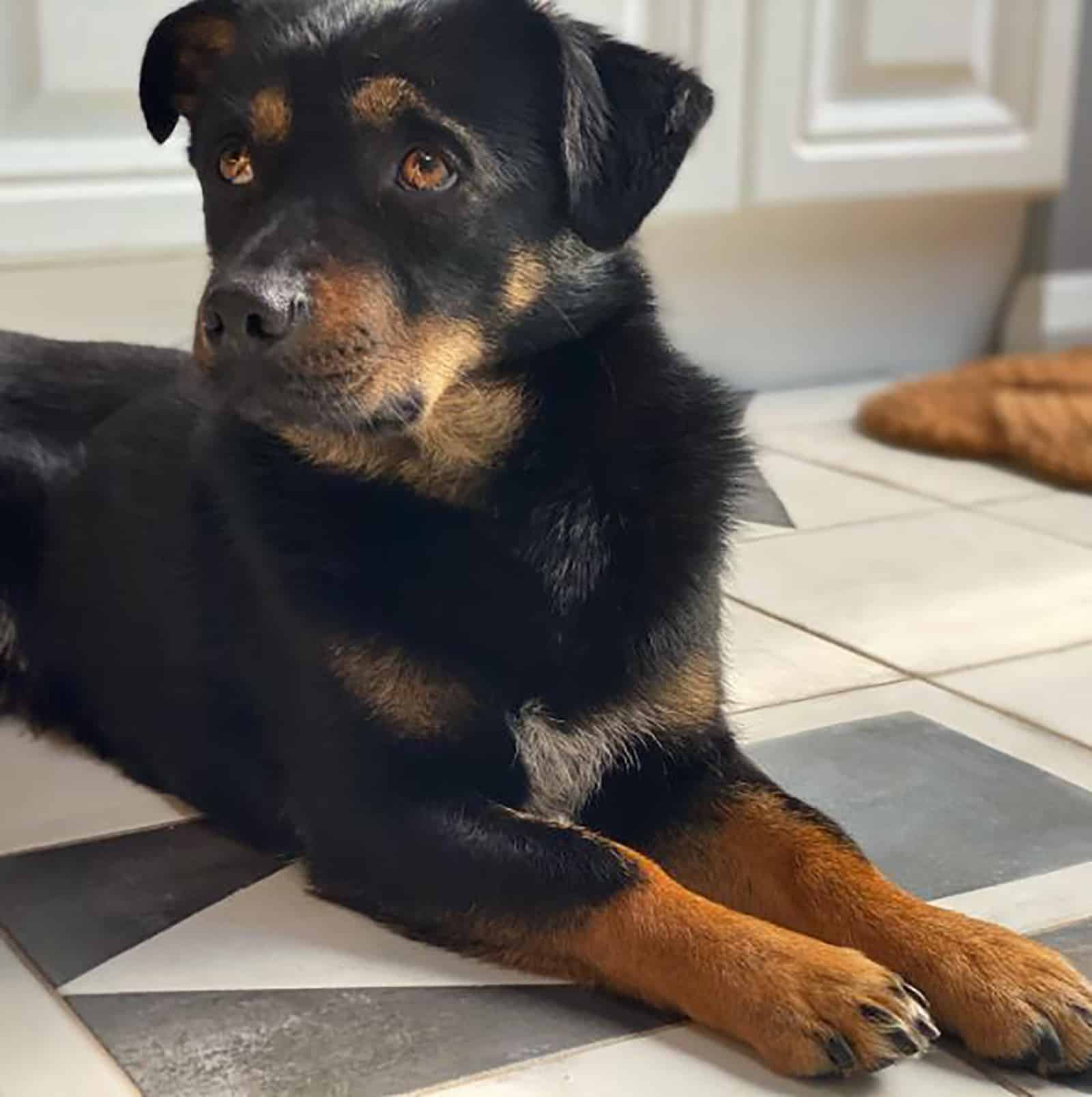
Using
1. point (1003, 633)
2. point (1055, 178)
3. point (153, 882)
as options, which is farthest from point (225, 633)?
point (1055, 178)

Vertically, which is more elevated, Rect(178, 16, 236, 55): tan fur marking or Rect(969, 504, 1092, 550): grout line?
Rect(178, 16, 236, 55): tan fur marking

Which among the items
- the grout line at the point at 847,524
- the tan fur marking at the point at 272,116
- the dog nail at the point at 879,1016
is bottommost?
the grout line at the point at 847,524

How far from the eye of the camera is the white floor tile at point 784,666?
1.94 metres

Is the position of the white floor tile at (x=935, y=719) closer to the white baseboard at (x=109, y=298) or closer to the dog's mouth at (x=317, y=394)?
the dog's mouth at (x=317, y=394)

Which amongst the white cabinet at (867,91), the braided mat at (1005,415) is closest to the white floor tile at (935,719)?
the braided mat at (1005,415)

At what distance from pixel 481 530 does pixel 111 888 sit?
1.37 ft

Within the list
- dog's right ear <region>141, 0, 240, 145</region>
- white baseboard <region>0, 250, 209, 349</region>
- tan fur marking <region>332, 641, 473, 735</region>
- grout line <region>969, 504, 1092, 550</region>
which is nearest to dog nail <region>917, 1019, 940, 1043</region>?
tan fur marking <region>332, 641, 473, 735</region>

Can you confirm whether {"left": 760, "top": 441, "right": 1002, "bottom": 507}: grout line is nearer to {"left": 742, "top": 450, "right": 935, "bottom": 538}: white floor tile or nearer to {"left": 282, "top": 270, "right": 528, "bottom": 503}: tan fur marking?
{"left": 742, "top": 450, "right": 935, "bottom": 538}: white floor tile

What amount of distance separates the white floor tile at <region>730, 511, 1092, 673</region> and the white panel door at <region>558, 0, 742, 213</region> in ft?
2.49

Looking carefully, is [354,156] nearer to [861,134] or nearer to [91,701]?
[91,701]

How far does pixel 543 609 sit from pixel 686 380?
0.25 meters

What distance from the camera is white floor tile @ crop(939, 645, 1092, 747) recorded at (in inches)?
73.2

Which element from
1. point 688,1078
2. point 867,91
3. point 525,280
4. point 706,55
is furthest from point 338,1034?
point 867,91

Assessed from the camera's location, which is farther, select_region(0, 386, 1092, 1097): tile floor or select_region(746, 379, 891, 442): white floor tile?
select_region(746, 379, 891, 442): white floor tile
